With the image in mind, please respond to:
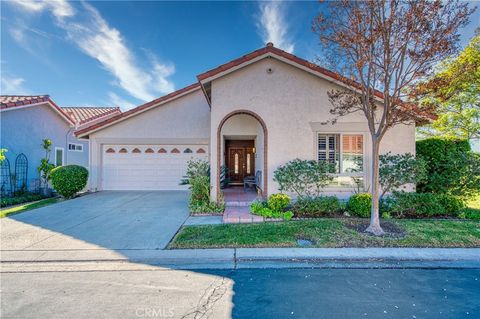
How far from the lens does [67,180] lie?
1104 centimetres

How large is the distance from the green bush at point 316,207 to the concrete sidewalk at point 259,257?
2.57 m

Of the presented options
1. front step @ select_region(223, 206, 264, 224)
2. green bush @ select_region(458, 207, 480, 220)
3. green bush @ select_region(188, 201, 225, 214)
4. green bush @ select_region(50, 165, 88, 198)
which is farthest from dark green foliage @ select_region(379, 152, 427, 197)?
green bush @ select_region(50, 165, 88, 198)

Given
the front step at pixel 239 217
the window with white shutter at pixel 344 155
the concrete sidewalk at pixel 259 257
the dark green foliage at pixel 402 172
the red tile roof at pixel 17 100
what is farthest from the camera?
the red tile roof at pixel 17 100

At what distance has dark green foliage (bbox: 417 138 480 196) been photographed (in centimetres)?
782

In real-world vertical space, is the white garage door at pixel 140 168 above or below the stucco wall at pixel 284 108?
below

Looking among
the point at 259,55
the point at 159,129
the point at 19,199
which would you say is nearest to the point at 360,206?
the point at 259,55

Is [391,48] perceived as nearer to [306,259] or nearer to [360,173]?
[360,173]

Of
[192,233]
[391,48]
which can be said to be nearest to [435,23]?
[391,48]

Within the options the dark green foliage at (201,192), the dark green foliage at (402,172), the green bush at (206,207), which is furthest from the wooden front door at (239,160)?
the dark green foliage at (402,172)

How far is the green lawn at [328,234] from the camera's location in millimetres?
5285

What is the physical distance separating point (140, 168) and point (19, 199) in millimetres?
5409

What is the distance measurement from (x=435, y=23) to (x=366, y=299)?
20.9ft

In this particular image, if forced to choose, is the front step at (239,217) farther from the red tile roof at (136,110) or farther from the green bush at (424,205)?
the red tile roof at (136,110)

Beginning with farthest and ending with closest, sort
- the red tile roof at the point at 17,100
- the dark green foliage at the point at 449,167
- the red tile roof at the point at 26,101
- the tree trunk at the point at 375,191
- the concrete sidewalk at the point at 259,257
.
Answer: the red tile roof at the point at 26,101
the red tile roof at the point at 17,100
the dark green foliage at the point at 449,167
the tree trunk at the point at 375,191
the concrete sidewalk at the point at 259,257
